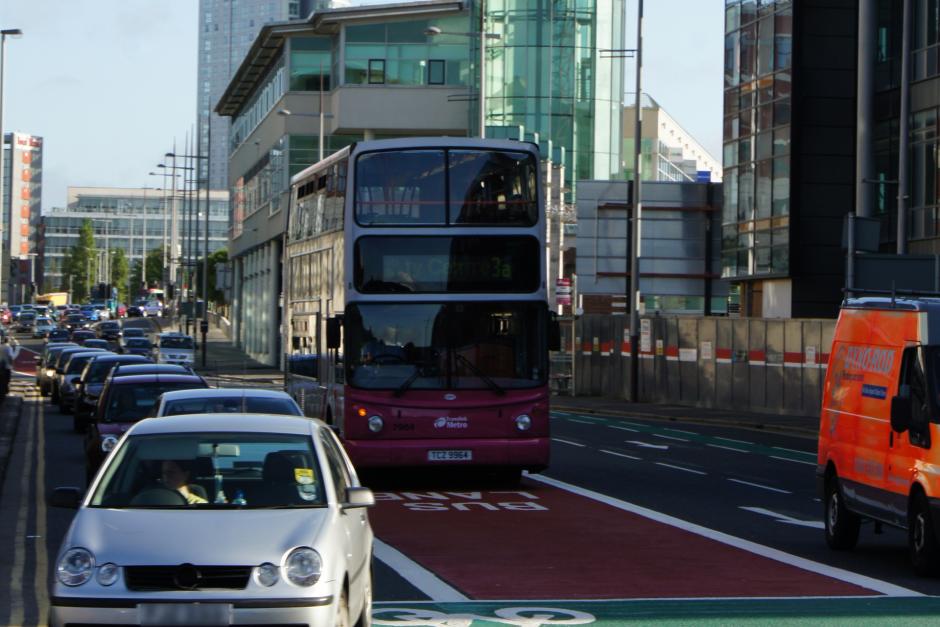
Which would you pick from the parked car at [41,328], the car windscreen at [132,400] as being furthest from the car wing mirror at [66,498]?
the parked car at [41,328]

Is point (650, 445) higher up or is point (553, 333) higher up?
point (553, 333)

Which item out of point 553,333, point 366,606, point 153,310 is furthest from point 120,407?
point 153,310

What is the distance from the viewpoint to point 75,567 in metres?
8.54

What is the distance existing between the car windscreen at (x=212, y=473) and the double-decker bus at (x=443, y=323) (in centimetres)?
1098

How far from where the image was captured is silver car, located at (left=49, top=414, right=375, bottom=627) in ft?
27.5

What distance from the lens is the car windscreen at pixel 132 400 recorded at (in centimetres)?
2216

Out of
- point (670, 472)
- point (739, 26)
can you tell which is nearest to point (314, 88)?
→ point (739, 26)

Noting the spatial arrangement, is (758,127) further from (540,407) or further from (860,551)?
(860,551)

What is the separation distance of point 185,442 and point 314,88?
75.2m

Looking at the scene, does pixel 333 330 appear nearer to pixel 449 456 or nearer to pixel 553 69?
pixel 449 456

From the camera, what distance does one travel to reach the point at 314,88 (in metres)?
83.9

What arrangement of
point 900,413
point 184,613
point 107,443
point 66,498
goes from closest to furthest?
point 184,613
point 66,498
point 900,413
point 107,443

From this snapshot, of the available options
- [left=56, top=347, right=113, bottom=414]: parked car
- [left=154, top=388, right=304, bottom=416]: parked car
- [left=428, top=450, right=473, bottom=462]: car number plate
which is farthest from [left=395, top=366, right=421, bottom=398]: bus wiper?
[left=56, top=347, right=113, bottom=414]: parked car

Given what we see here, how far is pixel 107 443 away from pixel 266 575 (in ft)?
41.3
